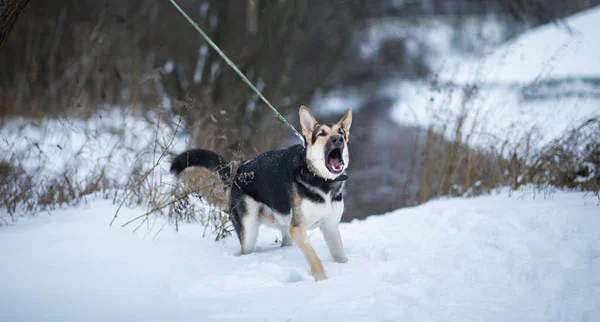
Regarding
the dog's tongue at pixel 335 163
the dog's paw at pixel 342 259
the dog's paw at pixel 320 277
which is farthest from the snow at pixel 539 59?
the dog's paw at pixel 320 277

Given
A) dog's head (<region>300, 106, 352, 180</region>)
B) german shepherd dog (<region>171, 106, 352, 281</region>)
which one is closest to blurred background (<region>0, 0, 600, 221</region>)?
german shepherd dog (<region>171, 106, 352, 281</region>)

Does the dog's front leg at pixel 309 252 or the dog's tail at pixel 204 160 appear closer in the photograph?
the dog's front leg at pixel 309 252

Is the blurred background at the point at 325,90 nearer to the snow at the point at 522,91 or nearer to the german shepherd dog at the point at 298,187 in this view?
the snow at the point at 522,91

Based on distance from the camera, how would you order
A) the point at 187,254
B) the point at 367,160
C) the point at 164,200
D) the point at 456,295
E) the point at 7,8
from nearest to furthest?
the point at 456,295, the point at 187,254, the point at 7,8, the point at 164,200, the point at 367,160

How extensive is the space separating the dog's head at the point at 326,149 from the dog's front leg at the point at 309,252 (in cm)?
46

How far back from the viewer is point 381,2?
10906 millimetres

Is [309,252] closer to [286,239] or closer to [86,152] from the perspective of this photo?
[286,239]

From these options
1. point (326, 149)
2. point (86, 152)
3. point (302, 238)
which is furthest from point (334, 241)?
point (86, 152)

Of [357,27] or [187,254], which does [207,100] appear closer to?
[357,27]

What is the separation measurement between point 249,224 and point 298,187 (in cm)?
66

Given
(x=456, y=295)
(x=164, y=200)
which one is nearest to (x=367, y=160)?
(x=164, y=200)

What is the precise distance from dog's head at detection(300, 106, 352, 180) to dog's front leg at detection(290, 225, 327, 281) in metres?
0.46

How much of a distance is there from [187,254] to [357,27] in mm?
8139

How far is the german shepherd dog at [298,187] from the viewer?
3834 mm
